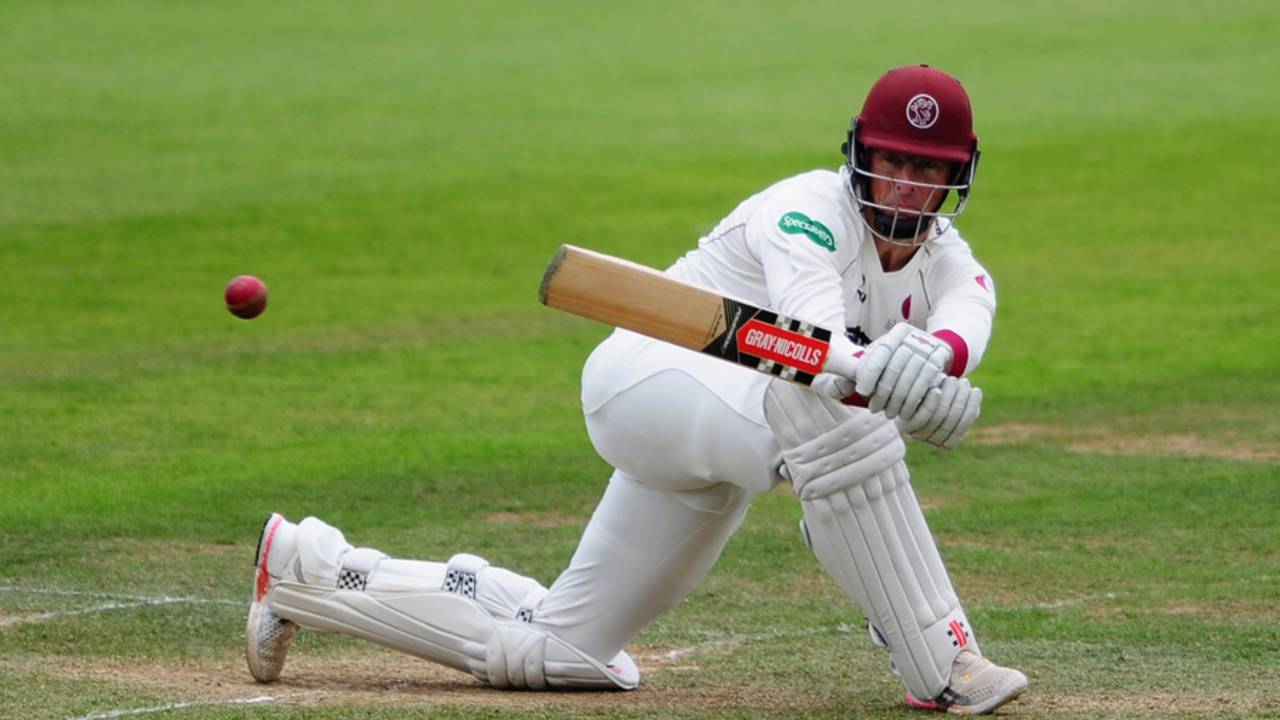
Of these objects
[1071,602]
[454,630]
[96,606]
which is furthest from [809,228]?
[96,606]

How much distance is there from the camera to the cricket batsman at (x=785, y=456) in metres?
5.14

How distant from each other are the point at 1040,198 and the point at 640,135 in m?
4.68

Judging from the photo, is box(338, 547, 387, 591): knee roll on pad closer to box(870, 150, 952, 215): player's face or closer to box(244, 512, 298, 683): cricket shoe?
box(244, 512, 298, 683): cricket shoe

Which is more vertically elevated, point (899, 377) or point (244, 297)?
point (899, 377)

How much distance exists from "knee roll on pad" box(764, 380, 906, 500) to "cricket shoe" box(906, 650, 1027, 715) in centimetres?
59

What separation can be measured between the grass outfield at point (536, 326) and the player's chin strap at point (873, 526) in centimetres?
21

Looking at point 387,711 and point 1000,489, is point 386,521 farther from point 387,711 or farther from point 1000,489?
point 387,711

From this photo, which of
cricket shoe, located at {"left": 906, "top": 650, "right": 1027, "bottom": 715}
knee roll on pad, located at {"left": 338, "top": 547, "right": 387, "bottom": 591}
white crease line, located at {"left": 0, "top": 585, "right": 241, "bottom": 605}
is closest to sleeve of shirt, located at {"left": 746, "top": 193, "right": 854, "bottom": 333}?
cricket shoe, located at {"left": 906, "top": 650, "right": 1027, "bottom": 715}

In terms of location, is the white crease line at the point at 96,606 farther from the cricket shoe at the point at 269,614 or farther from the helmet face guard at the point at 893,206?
the helmet face guard at the point at 893,206

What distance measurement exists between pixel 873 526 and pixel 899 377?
504 mm

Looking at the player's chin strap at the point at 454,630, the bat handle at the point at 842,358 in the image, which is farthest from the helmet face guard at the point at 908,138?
the player's chin strap at the point at 454,630

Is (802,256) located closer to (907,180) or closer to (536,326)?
(907,180)

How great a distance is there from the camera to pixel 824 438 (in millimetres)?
5117

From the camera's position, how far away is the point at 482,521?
8.60m
